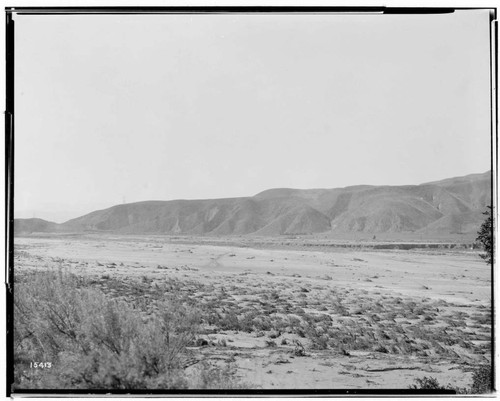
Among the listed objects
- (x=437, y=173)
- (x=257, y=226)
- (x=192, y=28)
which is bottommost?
(x=257, y=226)

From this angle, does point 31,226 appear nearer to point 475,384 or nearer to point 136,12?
point 136,12

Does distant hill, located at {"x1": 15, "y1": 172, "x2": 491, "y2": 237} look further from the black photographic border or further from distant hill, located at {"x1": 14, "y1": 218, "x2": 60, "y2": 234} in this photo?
the black photographic border

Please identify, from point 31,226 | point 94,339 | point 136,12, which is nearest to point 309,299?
point 94,339

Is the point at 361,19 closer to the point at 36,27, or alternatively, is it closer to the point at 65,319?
the point at 36,27

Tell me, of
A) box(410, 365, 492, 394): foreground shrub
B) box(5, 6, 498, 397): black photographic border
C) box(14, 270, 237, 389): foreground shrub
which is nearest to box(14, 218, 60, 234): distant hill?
box(5, 6, 498, 397): black photographic border

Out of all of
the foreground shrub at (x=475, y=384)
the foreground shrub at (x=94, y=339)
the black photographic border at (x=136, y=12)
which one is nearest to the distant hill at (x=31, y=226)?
the black photographic border at (x=136, y=12)

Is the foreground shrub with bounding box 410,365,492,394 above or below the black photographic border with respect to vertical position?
below

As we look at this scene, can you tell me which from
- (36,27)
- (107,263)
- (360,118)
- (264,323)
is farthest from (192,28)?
(264,323)
